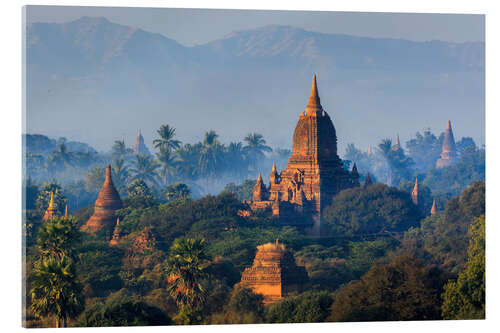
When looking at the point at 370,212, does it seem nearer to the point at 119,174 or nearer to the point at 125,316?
the point at 125,316

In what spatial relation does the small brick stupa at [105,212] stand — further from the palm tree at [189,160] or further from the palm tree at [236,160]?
the palm tree at [236,160]

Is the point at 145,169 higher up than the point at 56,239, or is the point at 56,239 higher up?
the point at 145,169

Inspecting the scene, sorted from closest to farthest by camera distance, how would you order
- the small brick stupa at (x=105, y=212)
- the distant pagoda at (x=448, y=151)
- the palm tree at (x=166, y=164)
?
1. the small brick stupa at (x=105, y=212)
2. the palm tree at (x=166, y=164)
3. the distant pagoda at (x=448, y=151)

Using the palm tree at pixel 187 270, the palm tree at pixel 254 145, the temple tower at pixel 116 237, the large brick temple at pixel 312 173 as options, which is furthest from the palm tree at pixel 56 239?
the palm tree at pixel 254 145

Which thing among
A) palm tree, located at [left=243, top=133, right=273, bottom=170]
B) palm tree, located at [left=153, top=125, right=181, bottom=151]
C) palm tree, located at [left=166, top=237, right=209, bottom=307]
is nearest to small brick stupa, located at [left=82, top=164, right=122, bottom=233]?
palm tree, located at [left=166, top=237, right=209, bottom=307]

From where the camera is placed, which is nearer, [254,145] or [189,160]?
[189,160]

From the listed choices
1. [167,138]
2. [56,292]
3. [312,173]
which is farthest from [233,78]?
[56,292]
